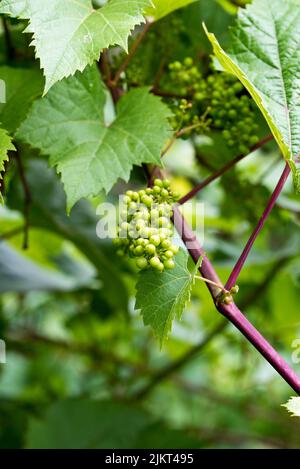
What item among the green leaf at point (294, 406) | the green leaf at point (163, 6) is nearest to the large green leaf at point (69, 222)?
the green leaf at point (163, 6)

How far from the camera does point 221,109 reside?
3.63 feet

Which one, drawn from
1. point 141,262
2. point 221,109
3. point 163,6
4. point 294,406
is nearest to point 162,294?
point 141,262

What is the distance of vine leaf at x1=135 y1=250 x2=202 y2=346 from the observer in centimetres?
87

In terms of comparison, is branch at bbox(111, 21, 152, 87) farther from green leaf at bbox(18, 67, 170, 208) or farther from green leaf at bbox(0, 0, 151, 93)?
green leaf at bbox(0, 0, 151, 93)

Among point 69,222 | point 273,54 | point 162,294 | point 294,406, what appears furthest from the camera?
point 69,222

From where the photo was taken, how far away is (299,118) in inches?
38.8

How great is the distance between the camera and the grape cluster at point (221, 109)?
1092 millimetres

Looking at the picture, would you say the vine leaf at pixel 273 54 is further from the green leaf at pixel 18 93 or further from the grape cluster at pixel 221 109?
the green leaf at pixel 18 93

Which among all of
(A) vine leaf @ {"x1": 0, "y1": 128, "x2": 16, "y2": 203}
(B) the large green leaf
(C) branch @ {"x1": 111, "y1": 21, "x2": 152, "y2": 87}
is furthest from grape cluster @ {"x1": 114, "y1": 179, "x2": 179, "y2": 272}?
(B) the large green leaf

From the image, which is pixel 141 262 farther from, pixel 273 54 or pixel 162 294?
pixel 273 54

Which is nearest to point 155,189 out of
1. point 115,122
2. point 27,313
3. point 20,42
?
point 115,122

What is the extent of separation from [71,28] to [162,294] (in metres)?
0.39

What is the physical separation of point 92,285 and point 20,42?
1000 millimetres
